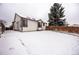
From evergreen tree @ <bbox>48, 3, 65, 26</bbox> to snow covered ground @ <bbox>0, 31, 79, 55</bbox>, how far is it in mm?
138

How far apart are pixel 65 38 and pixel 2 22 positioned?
89cm

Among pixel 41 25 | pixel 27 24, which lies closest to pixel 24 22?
pixel 27 24

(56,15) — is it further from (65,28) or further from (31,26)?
(31,26)

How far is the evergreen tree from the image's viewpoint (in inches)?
90.3

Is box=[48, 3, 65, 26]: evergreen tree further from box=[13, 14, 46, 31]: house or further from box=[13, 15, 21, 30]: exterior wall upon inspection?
box=[13, 15, 21, 30]: exterior wall

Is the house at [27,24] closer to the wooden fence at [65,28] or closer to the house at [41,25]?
the house at [41,25]

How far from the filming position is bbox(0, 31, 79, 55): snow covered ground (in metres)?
2.27

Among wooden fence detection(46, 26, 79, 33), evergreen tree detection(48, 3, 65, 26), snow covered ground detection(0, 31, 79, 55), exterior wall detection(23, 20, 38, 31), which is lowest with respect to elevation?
snow covered ground detection(0, 31, 79, 55)

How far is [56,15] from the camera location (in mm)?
2316

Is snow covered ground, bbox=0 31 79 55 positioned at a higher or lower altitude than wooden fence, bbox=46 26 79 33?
lower

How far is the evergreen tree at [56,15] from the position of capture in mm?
2293

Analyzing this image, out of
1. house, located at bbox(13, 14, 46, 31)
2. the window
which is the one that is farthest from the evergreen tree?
the window
